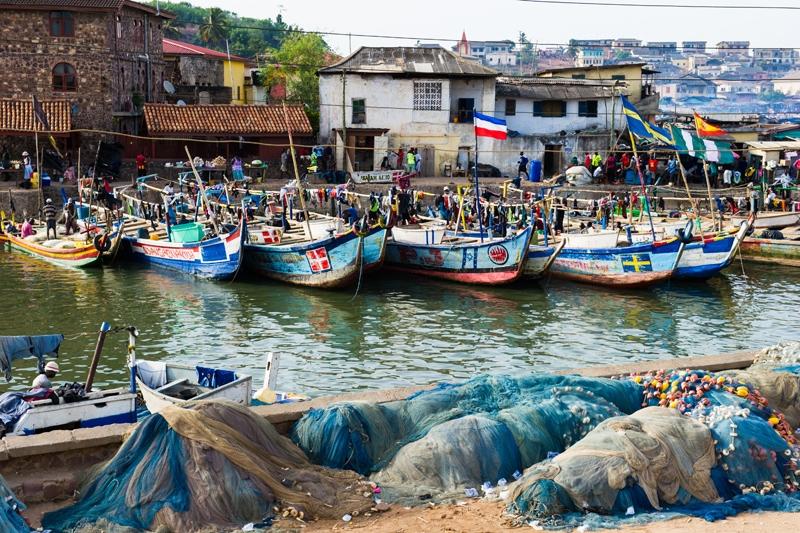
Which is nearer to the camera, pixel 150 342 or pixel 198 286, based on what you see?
pixel 150 342

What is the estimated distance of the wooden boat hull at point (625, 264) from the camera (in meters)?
27.3

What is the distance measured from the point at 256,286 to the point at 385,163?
16.2 meters

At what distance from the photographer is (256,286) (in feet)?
92.7

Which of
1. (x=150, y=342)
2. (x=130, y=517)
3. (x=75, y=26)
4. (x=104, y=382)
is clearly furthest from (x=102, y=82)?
(x=130, y=517)

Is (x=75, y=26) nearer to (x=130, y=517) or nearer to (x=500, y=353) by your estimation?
(x=500, y=353)

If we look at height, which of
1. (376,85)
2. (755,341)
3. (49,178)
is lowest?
(755,341)

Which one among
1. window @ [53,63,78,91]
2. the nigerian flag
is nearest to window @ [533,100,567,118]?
the nigerian flag

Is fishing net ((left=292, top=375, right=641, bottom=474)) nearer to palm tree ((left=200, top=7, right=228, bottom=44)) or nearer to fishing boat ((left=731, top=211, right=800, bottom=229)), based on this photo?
fishing boat ((left=731, top=211, right=800, bottom=229))

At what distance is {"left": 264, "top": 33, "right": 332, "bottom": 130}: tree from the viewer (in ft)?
163

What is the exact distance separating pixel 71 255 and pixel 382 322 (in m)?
10.6

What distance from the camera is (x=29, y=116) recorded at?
1538 inches

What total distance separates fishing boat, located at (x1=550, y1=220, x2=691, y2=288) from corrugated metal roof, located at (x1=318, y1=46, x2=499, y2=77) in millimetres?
17410

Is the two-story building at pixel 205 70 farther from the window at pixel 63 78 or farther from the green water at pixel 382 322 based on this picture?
the green water at pixel 382 322

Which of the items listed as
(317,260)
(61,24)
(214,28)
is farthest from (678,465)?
(214,28)
